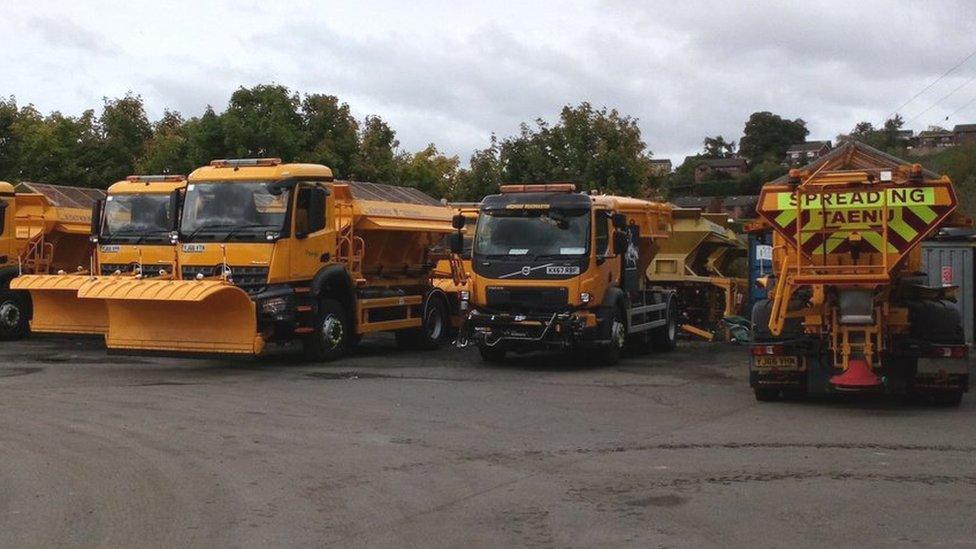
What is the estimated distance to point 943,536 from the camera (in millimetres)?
7109

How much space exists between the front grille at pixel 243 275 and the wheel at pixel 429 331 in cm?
484

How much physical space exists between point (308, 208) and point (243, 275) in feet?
4.83

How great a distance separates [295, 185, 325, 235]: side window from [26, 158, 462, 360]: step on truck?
0.02m

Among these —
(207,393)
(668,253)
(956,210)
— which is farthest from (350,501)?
(668,253)

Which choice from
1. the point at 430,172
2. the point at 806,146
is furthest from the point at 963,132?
the point at 430,172

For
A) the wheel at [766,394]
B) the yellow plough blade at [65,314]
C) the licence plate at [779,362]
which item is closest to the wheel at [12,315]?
the yellow plough blade at [65,314]

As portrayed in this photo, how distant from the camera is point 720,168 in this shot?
9888 cm

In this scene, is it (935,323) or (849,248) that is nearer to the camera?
(849,248)

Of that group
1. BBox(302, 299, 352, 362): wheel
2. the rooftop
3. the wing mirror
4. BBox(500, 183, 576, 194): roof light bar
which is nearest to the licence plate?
BBox(500, 183, 576, 194): roof light bar

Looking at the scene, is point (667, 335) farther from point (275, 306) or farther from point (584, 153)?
point (584, 153)

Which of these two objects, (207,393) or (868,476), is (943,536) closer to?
(868,476)

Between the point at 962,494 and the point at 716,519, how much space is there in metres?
2.11

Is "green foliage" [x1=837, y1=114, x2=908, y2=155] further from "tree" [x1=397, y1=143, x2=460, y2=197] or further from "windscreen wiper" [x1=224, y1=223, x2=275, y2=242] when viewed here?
"windscreen wiper" [x1=224, y1=223, x2=275, y2=242]

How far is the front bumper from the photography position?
17375 mm
